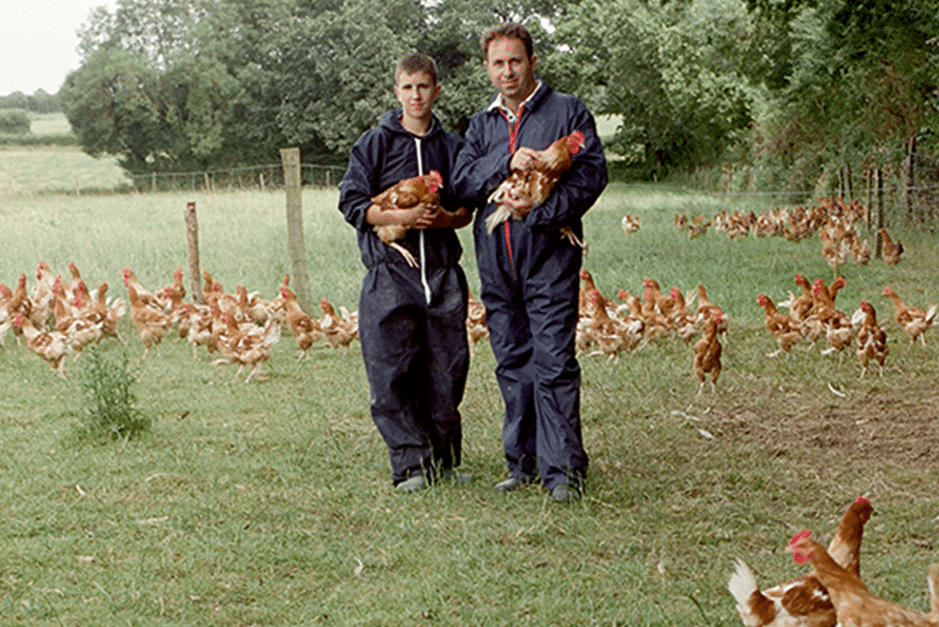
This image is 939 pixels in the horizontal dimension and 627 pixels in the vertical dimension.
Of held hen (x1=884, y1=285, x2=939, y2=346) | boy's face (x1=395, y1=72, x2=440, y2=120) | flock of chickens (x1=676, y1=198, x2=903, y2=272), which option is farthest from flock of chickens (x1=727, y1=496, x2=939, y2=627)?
flock of chickens (x1=676, y1=198, x2=903, y2=272)

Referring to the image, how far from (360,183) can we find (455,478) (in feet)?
5.93

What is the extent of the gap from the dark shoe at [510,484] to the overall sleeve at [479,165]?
5.23ft

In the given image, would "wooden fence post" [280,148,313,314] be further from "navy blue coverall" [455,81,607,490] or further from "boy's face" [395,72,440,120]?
"navy blue coverall" [455,81,607,490]

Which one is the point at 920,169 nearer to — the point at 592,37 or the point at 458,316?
the point at 458,316

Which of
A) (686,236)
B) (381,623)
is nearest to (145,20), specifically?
(686,236)

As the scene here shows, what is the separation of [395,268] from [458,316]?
1.52 feet

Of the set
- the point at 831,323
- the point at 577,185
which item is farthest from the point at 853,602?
the point at 831,323

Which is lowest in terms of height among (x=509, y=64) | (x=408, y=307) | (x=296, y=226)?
(x=296, y=226)

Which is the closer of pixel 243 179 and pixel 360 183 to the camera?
pixel 360 183

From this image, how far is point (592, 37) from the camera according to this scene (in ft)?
155

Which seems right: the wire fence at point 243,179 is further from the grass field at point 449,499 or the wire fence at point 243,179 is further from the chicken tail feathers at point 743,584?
the chicken tail feathers at point 743,584

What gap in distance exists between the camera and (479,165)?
5.39 m

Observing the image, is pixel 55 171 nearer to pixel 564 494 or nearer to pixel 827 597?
pixel 564 494

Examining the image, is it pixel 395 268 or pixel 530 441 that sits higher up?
pixel 395 268
